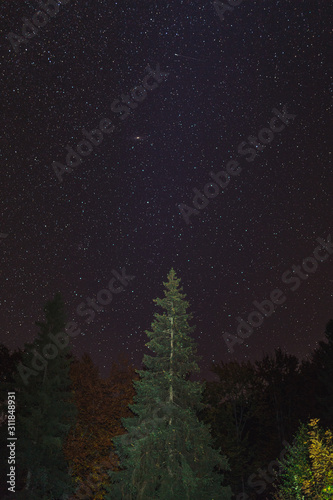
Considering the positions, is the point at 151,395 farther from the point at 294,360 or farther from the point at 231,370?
the point at 294,360

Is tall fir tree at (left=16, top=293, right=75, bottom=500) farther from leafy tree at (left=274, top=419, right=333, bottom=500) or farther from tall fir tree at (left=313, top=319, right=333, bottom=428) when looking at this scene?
tall fir tree at (left=313, top=319, right=333, bottom=428)

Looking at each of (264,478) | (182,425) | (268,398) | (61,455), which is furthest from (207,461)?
(268,398)

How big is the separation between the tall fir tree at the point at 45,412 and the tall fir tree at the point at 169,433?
432 inches

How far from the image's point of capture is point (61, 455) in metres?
29.6

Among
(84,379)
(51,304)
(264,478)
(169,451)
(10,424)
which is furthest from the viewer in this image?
(264,478)

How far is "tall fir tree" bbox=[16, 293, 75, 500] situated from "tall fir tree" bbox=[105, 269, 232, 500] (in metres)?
11.0

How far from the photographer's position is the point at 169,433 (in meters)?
18.2

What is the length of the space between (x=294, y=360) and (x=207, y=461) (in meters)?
36.0

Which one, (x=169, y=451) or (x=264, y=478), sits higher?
(x=169, y=451)

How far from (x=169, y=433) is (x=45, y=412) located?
14733 mm

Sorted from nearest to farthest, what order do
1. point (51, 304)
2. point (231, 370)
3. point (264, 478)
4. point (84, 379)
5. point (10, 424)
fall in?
1. point (10, 424)
2. point (51, 304)
3. point (84, 379)
4. point (264, 478)
5. point (231, 370)

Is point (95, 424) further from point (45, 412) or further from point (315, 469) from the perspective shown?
point (315, 469)
